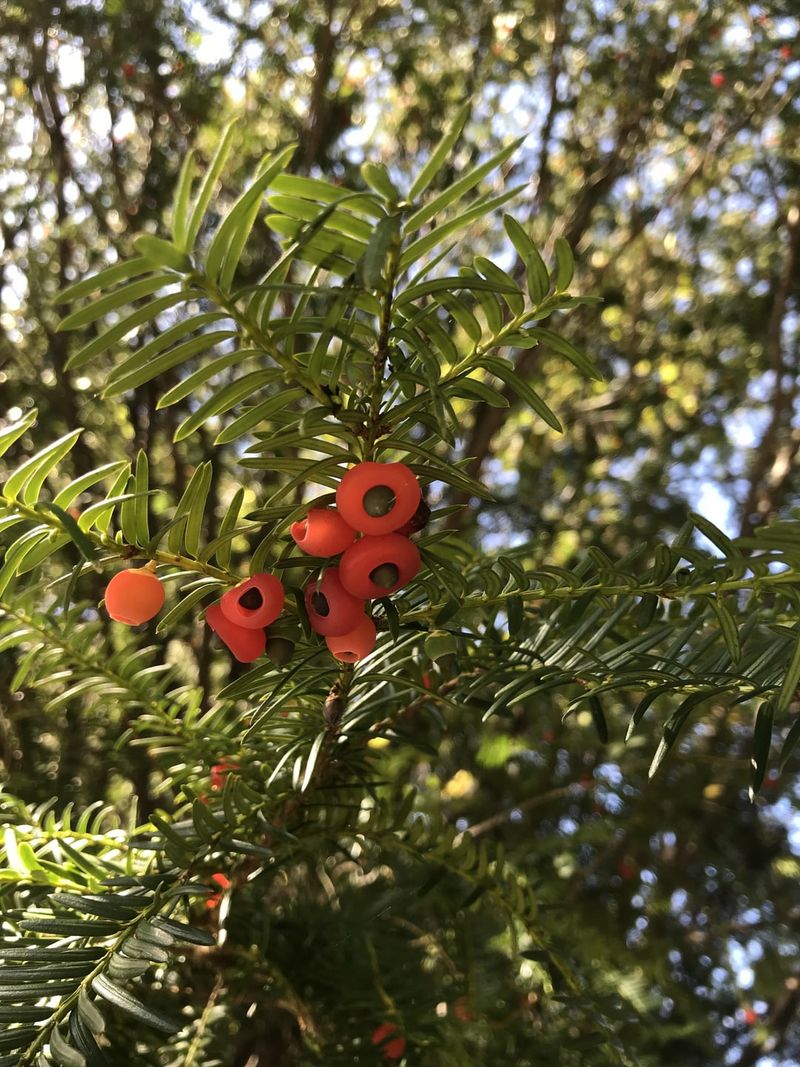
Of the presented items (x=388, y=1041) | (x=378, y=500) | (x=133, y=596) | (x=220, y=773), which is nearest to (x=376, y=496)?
(x=378, y=500)

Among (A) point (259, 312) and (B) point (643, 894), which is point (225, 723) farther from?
(B) point (643, 894)

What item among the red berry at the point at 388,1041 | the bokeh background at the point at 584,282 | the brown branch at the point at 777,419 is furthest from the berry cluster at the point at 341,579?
the brown branch at the point at 777,419

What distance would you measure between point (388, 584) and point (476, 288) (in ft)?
0.41

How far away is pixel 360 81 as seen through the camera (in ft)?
6.23

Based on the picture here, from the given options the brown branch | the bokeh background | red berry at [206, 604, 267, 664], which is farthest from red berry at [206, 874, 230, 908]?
the brown branch

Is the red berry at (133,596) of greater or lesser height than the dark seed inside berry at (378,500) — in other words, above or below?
above

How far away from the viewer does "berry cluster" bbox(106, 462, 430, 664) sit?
322 millimetres

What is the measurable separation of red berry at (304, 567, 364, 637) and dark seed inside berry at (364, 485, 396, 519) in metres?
0.04

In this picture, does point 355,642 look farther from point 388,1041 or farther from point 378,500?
point 388,1041

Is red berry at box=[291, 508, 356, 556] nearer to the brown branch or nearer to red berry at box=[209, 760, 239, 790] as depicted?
red berry at box=[209, 760, 239, 790]

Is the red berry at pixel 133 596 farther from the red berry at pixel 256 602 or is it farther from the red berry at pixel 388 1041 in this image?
the red berry at pixel 388 1041

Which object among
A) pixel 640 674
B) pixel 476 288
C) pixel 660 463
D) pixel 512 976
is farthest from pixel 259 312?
pixel 660 463

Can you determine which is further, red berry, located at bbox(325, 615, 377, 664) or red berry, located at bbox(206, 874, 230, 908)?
red berry, located at bbox(206, 874, 230, 908)

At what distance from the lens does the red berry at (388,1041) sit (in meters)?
0.57
